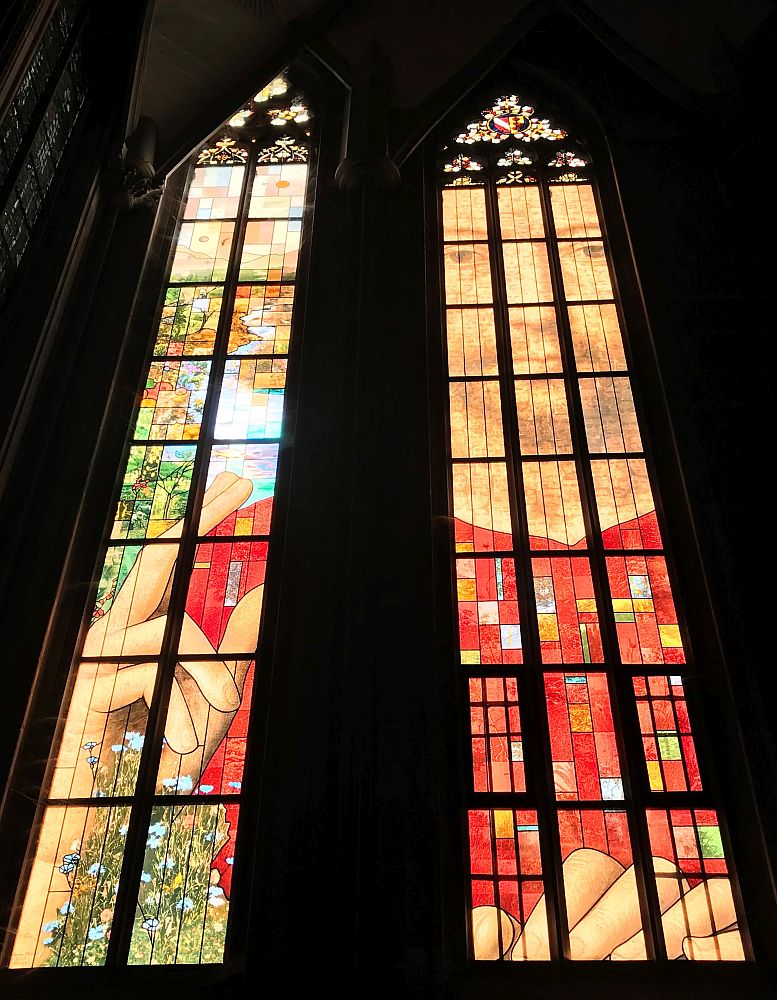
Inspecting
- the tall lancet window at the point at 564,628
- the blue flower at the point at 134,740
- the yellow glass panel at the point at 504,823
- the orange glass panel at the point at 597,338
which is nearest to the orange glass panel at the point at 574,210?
the tall lancet window at the point at 564,628

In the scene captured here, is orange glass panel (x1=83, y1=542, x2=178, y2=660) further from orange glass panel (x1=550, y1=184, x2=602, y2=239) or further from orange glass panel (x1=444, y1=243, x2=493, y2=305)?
orange glass panel (x1=550, y1=184, x2=602, y2=239)

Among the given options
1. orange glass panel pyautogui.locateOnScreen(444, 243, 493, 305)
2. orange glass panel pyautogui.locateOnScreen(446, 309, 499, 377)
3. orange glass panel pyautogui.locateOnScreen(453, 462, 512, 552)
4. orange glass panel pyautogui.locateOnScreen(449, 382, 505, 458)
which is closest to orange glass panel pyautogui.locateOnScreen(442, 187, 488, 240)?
orange glass panel pyautogui.locateOnScreen(444, 243, 493, 305)

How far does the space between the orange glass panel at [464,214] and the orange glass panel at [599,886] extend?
4.30 metres

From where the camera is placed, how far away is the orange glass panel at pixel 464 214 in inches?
293

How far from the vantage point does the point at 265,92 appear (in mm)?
8516

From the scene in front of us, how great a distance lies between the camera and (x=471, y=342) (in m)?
6.68

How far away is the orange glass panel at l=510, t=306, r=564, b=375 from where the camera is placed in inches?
257

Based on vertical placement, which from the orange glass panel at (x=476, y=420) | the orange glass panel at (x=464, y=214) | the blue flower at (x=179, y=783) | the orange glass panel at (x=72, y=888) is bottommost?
the orange glass panel at (x=72, y=888)

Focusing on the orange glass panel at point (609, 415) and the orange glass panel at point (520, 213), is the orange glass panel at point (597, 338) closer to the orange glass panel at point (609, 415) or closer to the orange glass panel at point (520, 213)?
the orange glass panel at point (609, 415)

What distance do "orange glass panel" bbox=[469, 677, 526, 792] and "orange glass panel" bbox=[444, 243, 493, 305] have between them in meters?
2.88

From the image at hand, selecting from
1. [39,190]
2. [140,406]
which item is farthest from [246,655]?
[39,190]

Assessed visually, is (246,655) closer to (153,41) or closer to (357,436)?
(357,436)

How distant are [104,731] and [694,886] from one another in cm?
276

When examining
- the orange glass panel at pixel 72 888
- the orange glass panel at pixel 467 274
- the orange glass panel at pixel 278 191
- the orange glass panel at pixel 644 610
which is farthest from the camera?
the orange glass panel at pixel 278 191
